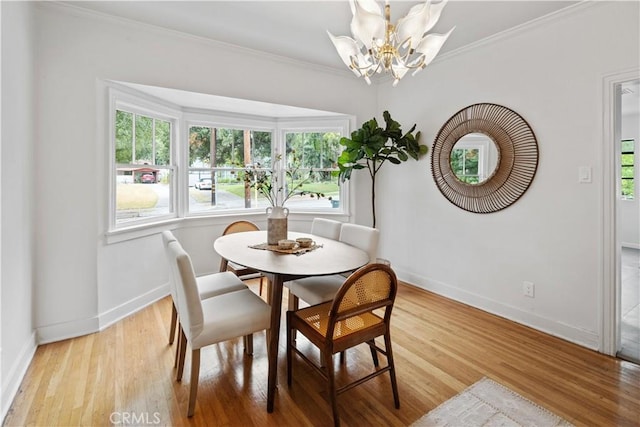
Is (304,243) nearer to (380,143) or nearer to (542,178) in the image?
(380,143)

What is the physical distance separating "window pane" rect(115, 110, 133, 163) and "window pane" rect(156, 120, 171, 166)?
37 centimetres

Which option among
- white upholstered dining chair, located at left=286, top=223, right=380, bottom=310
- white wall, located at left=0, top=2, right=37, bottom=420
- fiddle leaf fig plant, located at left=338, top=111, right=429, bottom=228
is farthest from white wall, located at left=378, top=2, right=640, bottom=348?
white wall, located at left=0, top=2, right=37, bottom=420

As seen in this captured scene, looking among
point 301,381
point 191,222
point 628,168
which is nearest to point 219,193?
point 191,222

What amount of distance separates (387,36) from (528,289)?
2468 millimetres

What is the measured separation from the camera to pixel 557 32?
2.53m

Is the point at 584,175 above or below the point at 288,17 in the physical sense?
below

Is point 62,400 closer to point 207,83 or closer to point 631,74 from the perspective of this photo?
point 207,83

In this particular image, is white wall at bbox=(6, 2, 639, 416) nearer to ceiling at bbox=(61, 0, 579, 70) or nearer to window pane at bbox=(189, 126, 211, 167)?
ceiling at bbox=(61, 0, 579, 70)

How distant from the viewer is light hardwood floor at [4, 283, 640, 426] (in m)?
1.71

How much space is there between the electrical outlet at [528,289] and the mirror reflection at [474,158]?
1021mm

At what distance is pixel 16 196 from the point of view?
6.51 feet

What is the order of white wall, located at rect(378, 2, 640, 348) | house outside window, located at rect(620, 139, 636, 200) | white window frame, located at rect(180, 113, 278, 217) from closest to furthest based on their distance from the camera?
1. white wall, located at rect(378, 2, 640, 348)
2. white window frame, located at rect(180, 113, 278, 217)
3. house outside window, located at rect(620, 139, 636, 200)

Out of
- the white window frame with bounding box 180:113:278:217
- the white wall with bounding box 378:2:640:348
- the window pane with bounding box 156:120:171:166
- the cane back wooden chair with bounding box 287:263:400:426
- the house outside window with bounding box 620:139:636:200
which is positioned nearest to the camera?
the cane back wooden chair with bounding box 287:263:400:426

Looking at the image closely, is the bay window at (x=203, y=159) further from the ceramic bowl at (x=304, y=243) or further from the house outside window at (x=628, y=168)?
the house outside window at (x=628, y=168)
